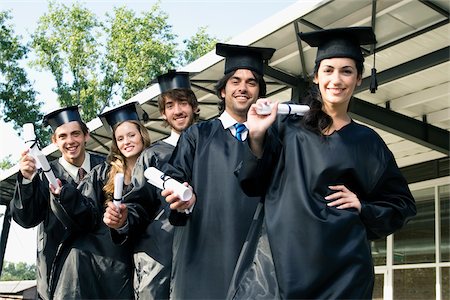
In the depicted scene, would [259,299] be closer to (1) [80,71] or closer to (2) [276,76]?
(2) [276,76]

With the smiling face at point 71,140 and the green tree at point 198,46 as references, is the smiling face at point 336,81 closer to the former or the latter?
the smiling face at point 71,140

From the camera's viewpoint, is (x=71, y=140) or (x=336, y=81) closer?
(x=336, y=81)

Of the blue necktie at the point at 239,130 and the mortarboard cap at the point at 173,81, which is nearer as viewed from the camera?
the blue necktie at the point at 239,130

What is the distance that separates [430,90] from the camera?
36.6 feet

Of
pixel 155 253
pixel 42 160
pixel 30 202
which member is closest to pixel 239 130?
pixel 155 253

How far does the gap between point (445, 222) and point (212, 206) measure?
11.6 metres

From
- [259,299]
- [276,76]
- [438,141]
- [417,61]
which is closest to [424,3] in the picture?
[417,61]

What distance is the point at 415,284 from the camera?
1484 cm

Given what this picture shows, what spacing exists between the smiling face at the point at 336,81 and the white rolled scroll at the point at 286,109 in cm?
11

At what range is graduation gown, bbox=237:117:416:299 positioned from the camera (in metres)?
2.96

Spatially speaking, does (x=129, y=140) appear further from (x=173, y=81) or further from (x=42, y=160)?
(x=42, y=160)

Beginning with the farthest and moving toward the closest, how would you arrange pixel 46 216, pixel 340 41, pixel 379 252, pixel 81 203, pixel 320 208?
pixel 379 252
pixel 46 216
pixel 81 203
pixel 340 41
pixel 320 208

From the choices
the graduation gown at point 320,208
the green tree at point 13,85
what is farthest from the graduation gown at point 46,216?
the green tree at point 13,85

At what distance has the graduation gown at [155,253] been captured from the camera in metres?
4.78
